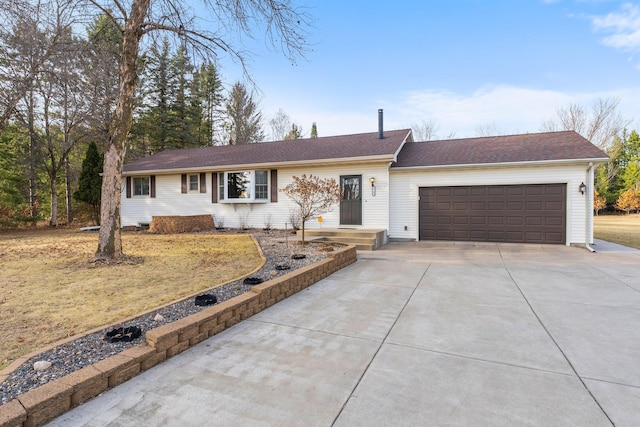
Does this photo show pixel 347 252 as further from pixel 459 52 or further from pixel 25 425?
pixel 459 52

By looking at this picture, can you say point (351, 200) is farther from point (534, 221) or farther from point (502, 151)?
point (534, 221)

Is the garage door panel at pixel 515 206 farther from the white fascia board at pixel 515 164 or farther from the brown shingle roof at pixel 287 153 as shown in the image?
the brown shingle roof at pixel 287 153

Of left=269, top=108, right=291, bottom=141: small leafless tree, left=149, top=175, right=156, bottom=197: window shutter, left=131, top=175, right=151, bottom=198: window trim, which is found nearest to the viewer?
left=149, top=175, right=156, bottom=197: window shutter

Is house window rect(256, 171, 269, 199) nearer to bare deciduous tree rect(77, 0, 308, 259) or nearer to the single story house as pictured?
the single story house

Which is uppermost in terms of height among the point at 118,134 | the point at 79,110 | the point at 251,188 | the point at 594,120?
the point at 594,120

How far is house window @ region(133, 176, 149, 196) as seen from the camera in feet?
45.2

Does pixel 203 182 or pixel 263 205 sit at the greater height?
pixel 203 182

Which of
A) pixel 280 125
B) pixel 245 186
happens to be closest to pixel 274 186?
pixel 245 186

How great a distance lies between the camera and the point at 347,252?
659cm

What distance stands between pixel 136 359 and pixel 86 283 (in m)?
3.09

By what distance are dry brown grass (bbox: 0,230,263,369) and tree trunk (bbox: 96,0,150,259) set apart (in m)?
0.59

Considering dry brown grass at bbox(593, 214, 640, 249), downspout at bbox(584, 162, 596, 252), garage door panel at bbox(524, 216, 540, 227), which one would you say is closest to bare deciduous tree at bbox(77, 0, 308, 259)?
garage door panel at bbox(524, 216, 540, 227)

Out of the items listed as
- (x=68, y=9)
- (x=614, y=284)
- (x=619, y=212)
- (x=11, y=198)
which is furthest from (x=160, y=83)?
(x=619, y=212)

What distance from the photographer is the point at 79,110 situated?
15.2 m
